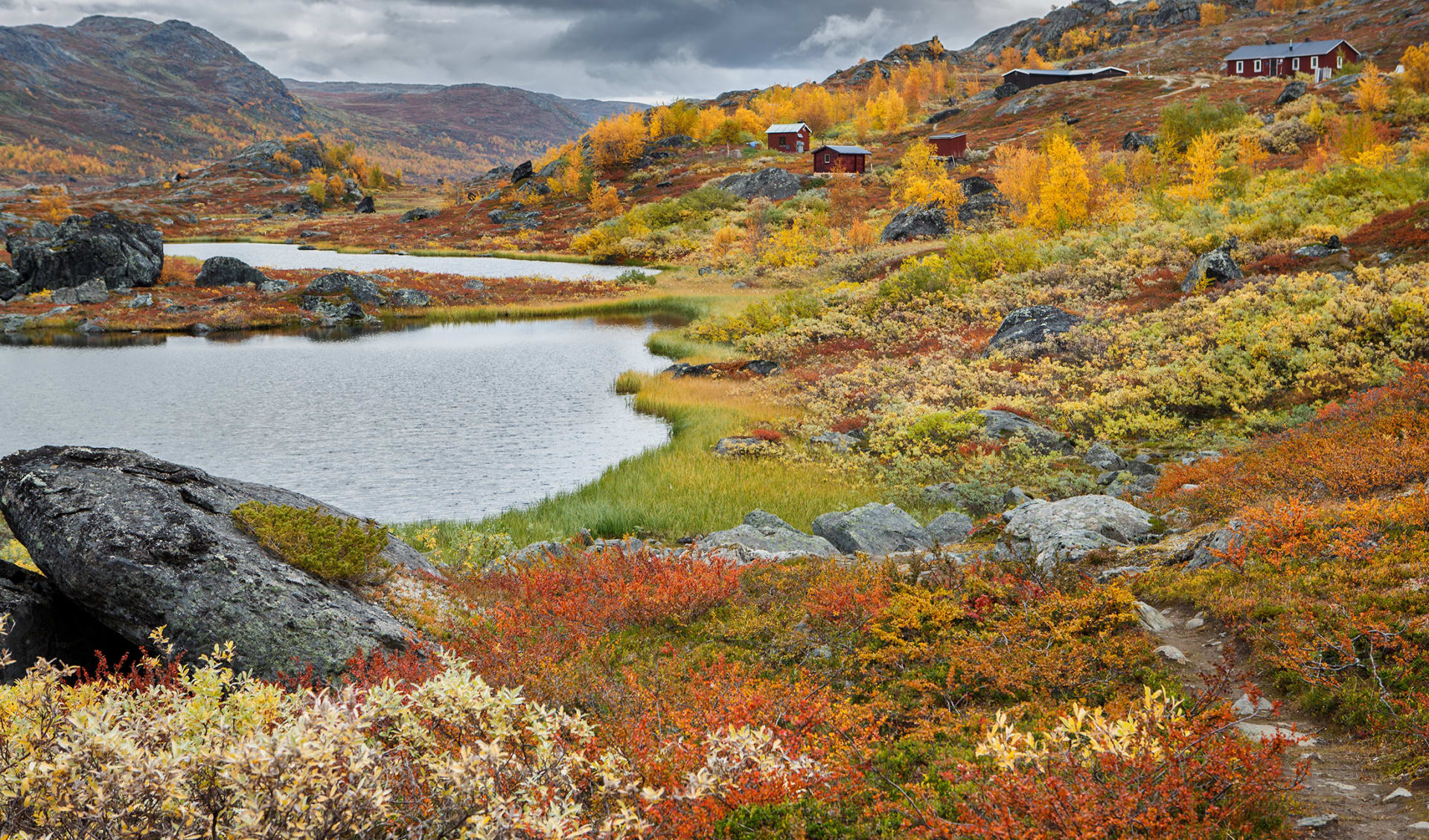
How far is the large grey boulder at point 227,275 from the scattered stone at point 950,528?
55280mm

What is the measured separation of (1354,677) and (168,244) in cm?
11274

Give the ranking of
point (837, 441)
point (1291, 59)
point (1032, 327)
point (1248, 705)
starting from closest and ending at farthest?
point (1248, 705), point (837, 441), point (1032, 327), point (1291, 59)

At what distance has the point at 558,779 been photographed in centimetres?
389

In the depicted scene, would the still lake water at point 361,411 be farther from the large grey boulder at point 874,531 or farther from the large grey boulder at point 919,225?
the large grey boulder at point 919,225

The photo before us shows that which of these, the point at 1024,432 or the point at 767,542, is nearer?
the point at 767,542

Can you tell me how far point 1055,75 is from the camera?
125 metres

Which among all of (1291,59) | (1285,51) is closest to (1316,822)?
(1291,59)

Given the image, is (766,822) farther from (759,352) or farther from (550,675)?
(759,352)

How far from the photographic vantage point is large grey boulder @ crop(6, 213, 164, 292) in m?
51.8

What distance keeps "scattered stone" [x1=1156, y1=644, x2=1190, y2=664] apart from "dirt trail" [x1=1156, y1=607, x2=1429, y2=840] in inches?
16.6

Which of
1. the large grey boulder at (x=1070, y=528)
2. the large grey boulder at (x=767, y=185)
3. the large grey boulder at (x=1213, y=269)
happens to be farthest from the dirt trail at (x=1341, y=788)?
the large grey boulder at (x=767, y=185)

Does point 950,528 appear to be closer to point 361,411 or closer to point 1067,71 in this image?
point 361,411

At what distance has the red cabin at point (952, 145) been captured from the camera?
9475 centimetres

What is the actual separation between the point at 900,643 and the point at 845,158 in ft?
318
